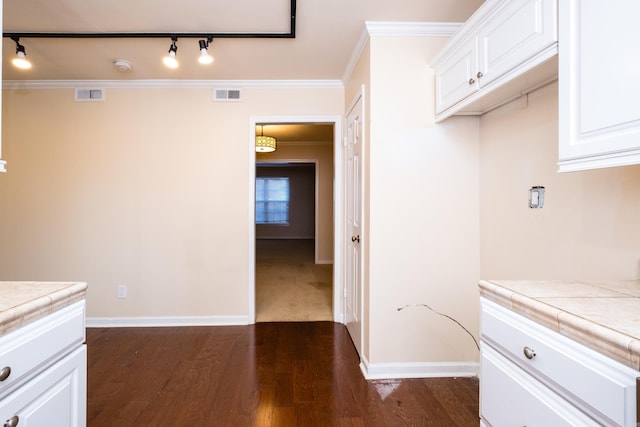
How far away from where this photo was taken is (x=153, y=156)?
318 cm

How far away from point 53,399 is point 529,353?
1.53m

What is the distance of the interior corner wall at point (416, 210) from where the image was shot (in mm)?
2182

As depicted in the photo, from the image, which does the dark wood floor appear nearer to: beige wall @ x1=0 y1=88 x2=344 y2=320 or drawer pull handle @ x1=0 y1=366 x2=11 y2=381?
beige wall @ x1=0 y1=88 x2=344 y2=320

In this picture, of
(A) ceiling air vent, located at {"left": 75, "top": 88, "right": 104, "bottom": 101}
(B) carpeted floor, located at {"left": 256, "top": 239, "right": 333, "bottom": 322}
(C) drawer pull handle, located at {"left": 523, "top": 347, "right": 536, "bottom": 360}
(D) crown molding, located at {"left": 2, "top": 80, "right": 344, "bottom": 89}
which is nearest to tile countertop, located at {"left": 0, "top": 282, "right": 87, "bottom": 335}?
(C) drawer pull handle, located at {"left": 523, "top": 347, "right": 536, "bottom": 360}

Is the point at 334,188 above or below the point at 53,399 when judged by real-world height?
above

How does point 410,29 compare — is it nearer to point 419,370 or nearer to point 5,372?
point 419,370

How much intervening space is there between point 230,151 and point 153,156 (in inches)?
29.1

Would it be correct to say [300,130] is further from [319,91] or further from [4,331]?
[4,331]

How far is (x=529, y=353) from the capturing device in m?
0.98

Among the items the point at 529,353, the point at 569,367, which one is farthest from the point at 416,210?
the point at 569,367

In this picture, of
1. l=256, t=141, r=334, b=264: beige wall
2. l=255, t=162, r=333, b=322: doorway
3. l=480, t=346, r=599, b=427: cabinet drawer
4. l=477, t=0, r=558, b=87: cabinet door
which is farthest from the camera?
l=256, t=141, r=334, b=264: beige wall

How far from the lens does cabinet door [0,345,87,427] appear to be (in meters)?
0.95

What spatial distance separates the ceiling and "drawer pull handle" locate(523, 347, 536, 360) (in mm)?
1927

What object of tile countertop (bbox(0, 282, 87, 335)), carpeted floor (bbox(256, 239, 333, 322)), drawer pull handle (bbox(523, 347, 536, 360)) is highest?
tile countertop (bbox(0, 282, 87, 335))
